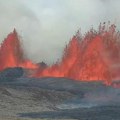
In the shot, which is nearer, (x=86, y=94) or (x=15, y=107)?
(x=15, y=107)

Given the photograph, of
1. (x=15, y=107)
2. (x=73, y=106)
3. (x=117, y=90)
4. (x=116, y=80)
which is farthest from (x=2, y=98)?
(x=116, y=80)

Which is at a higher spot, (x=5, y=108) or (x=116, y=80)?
(x=116, y=80)

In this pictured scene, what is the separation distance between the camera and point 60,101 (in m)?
131

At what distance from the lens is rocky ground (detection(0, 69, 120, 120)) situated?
94062mm

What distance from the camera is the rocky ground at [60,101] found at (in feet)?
309

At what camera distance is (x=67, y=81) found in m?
162

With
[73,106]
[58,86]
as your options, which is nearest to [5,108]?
[73,106]

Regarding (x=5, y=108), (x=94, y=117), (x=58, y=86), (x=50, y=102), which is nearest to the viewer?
(x=94, y=117)

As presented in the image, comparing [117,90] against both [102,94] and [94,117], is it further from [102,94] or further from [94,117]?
[94,117]

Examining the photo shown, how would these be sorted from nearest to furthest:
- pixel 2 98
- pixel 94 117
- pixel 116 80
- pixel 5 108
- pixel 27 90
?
pixel 94 117 < pixel 5 108 < pixel 2 98 < pixel 27 90 < pixel 116 80

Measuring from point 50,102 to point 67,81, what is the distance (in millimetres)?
35322

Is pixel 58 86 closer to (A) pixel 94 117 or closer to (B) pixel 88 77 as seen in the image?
(B) pixel 88 77

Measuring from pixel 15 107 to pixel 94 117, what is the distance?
25807 mm

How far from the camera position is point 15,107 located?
10875 centimetres
